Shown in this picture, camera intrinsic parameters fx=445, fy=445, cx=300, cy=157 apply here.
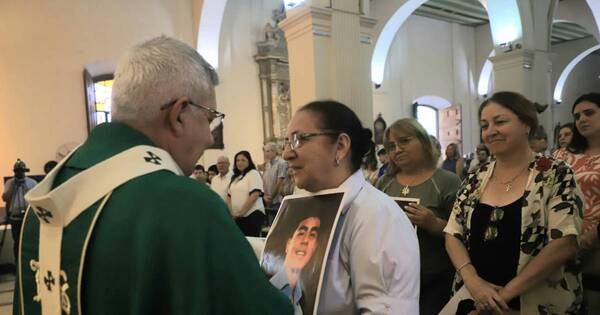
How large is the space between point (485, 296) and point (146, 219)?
160cm

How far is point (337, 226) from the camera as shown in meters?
1.37

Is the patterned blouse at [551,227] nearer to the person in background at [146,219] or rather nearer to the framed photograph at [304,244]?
the framed photograph at [304,244]

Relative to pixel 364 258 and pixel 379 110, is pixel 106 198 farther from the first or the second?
pixel 379 110

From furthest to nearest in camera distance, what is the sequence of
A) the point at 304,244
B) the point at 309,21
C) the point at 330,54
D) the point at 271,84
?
the point at 271,84
the point at 330,54
the point at 309,21
the point at 304,244

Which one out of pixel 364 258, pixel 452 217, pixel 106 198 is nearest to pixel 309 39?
pixel 452 217

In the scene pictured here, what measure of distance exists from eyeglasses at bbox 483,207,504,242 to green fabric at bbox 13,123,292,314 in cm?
143

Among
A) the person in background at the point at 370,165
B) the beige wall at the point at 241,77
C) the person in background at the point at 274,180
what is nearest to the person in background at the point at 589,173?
the person in background at the point at 370,165

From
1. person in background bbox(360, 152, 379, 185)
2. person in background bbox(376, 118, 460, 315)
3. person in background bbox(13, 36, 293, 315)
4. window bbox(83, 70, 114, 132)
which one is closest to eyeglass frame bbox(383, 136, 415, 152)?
person in background bbox(376, 118, 460, 315)

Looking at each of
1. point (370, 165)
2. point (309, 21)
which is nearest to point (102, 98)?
point (309, 21)

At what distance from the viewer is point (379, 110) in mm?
13180

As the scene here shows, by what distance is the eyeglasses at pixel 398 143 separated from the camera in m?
2.48

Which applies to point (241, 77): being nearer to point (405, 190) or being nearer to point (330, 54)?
point (330, 54)

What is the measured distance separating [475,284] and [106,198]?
1.66m

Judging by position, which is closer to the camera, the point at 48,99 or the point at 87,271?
the point at 87,271
